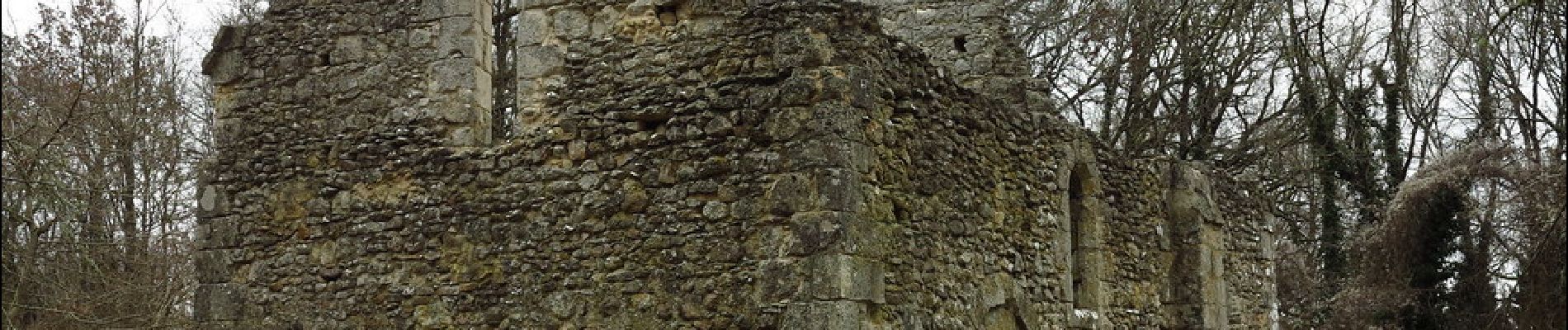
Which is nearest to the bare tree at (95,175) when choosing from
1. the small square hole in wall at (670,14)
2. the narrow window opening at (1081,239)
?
the small square hole in wall at (670,14)

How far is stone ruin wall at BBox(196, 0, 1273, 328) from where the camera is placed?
8766mm

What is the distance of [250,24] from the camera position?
10781 mm

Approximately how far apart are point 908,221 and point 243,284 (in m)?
3.90

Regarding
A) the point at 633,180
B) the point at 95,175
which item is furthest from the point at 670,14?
the point at 95,175

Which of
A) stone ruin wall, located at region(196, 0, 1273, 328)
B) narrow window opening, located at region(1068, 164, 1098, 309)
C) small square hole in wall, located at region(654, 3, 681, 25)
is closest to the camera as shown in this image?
stone ruin wall, located at region(196, 0, 1273, 328)

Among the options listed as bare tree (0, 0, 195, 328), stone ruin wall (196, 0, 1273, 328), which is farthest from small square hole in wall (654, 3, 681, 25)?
bare tree (0, 0, 195, 328)

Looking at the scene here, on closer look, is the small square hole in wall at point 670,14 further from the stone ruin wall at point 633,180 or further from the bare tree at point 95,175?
the bare tree at point 95,175

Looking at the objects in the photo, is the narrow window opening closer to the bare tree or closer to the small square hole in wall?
the small square hole in wall

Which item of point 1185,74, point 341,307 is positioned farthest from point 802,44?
point 1185,74

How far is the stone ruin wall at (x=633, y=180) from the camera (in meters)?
8.77

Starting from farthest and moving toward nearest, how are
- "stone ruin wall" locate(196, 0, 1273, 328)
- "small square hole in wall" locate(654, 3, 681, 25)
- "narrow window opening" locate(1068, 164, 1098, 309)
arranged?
1. "narrow window opening" locate(1068, 164, 1098, 309)
2. "small square hole in wall" locate(654, 3, 681, 25)
3. "stone ruin wall" locate(196, 0, 1273, 328)

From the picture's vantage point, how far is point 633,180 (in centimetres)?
912

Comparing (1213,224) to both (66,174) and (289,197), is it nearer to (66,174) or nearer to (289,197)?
(289,197)

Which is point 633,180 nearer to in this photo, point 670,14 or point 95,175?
point 670,14
